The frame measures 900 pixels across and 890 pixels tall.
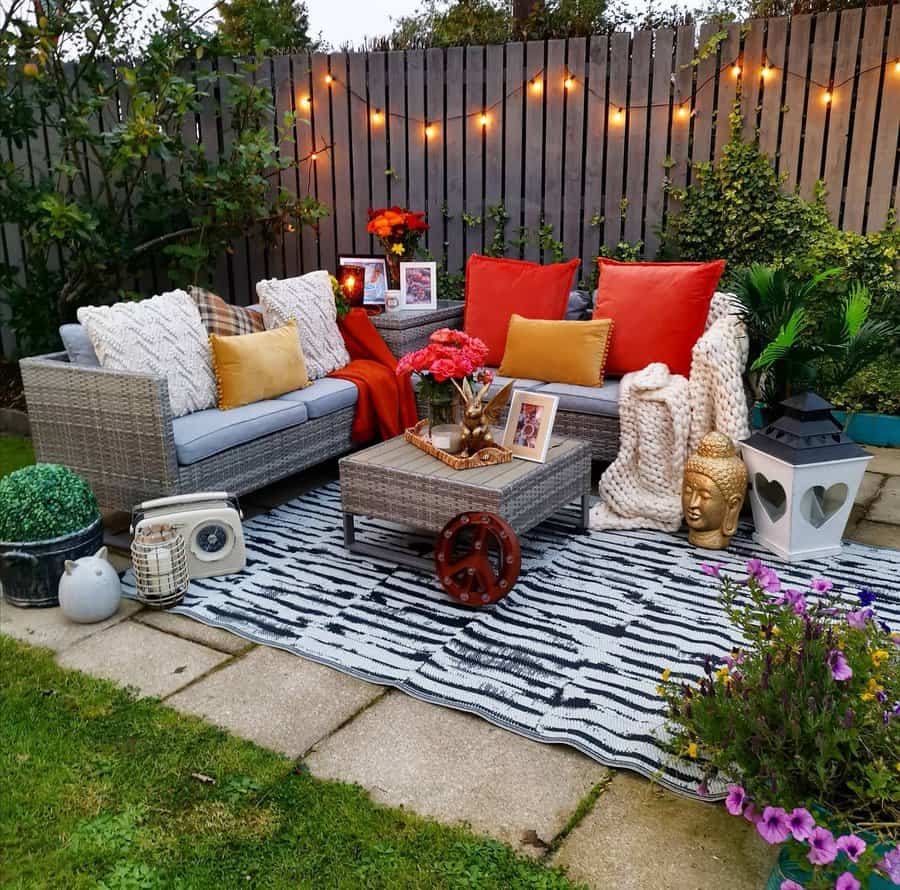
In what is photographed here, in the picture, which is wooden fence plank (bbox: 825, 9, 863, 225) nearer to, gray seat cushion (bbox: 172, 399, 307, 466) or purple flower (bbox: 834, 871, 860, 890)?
gray seat cushion (bbox: 172, 399, 307, 466)

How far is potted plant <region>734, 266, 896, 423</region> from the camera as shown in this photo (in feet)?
11.5

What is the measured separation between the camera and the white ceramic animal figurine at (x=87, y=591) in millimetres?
2889

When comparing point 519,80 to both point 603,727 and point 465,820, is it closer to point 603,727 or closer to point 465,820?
point 603,727

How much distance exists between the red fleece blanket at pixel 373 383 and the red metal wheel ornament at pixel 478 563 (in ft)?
4.58

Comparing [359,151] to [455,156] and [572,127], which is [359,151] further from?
[572,127]

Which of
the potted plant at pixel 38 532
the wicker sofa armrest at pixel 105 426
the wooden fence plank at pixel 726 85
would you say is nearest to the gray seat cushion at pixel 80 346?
the wicker sofa armrest at pixel 105 426

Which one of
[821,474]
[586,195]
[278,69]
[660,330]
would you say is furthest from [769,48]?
[278,69]

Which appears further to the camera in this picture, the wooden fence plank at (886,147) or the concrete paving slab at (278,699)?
the wooden fence plank at (886,147)

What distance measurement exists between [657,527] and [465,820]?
6.49ft

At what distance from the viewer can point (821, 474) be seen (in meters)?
3.31

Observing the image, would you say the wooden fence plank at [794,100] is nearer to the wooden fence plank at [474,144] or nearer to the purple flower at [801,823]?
the wooden fence plank at [474,144]

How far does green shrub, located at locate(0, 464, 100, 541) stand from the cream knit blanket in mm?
2013

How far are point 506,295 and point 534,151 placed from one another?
1271 mm

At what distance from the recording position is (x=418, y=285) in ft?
16.2
